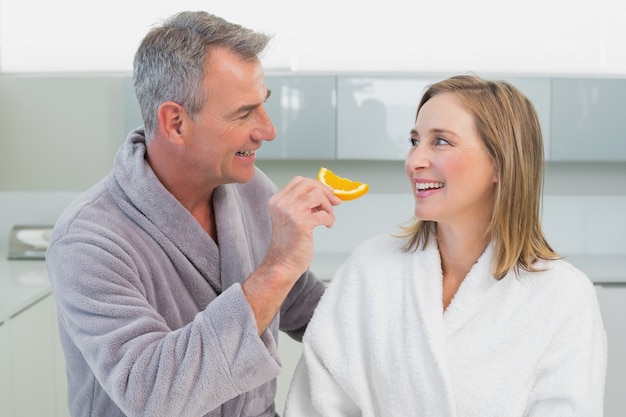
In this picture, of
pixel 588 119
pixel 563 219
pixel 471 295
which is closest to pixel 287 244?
pixel 471 295

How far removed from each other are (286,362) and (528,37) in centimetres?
171

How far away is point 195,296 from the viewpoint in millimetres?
1638

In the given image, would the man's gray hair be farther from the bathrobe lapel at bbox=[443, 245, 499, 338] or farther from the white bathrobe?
the bathrobe lapel at bbox=[443, 245, 499, 338]

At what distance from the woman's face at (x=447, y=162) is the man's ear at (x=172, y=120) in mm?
483

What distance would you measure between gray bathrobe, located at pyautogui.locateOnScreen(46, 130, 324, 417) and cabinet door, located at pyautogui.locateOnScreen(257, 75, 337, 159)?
136cm

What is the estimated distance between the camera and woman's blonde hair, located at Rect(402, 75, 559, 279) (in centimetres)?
147

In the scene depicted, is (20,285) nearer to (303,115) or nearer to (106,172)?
(106,172)

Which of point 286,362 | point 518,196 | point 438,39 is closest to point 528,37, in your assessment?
point 438,39

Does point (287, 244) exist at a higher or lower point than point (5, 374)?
higher

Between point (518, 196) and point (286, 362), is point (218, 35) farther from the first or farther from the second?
point (286, 362)

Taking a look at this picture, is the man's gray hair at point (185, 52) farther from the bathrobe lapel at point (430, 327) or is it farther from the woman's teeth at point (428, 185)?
the bathrobe lapel at point (430, 327)

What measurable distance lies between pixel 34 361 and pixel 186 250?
142 centimetres

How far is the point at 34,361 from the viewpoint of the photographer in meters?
2.75

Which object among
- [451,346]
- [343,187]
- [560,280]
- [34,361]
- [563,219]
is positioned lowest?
[34,361]
